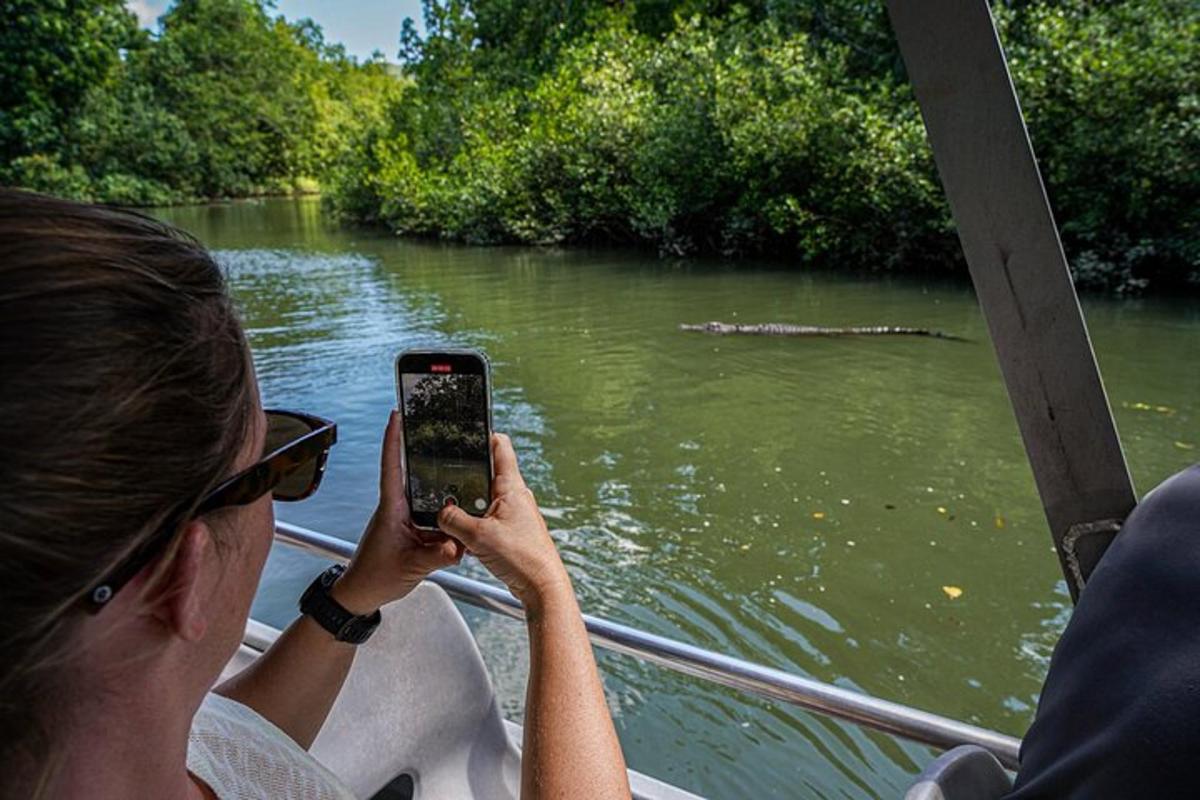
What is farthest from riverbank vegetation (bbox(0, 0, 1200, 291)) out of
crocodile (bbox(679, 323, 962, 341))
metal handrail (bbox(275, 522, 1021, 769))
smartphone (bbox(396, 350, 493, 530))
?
smartphone (bbox(396, 350, 493, 530))

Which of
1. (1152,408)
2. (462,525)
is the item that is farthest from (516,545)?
(1152,408)

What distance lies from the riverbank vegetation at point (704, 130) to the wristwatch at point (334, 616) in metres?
11.8

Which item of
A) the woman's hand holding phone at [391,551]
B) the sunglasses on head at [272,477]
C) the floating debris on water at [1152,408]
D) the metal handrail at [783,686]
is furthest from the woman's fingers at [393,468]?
→ the floating debris on water at [1152,408]

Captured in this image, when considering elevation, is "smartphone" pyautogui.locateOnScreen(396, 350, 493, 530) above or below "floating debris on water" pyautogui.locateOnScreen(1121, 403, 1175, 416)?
above

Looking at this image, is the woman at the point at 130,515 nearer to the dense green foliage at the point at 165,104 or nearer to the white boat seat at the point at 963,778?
the white boat seat at the point at 963,778

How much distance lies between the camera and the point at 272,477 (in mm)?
670

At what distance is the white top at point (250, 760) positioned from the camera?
820 millimetres

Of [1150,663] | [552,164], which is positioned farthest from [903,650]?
[552,164]

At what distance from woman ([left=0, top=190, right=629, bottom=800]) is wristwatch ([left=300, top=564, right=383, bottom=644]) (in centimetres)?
26

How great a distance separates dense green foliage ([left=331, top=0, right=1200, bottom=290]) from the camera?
10867 millimetres

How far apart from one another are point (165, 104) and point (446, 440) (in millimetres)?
54912

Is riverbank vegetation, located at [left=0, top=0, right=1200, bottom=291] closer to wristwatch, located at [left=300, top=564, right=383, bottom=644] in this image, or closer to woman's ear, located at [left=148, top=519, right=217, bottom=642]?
wristwatch, located at [left=300, top=564, right=383, bottom=644]

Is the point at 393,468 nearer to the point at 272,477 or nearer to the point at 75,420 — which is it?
the point at 272,477

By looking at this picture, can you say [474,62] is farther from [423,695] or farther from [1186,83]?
[423,695]
